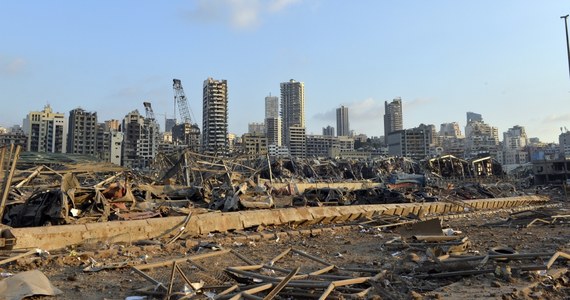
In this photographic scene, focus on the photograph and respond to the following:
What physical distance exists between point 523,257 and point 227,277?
16.4ft

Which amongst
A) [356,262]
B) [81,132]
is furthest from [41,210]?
[81,132]

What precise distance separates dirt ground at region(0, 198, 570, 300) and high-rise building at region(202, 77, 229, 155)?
122804 millimetres

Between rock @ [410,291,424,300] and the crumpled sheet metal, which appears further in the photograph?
rock @ [410,291,424,300]

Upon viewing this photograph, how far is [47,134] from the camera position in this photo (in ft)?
389

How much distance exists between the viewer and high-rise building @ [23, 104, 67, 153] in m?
116

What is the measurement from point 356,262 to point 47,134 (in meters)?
129

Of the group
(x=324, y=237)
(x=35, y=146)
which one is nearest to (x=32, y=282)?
(x=324, y=237)

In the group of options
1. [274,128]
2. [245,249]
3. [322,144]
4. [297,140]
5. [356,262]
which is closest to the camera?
[356,262]

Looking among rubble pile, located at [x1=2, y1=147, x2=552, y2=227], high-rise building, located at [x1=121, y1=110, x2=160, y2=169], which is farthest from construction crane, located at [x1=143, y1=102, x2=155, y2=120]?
rubble pile, located at [x1=2, y1=147, x2=552, y2=227]

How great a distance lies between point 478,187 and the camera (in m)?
34.7

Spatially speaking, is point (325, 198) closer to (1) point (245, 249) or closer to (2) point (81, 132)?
(1) point (245, 249)

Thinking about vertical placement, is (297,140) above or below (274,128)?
below

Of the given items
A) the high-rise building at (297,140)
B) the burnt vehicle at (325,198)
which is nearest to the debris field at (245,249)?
the burnt vehicle at (325,198)

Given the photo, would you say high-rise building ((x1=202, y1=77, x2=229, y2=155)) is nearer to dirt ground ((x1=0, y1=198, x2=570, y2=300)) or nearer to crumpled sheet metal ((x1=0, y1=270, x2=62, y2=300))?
dirt ground ((x1=0, y1=198, x2=570, y2=300))
